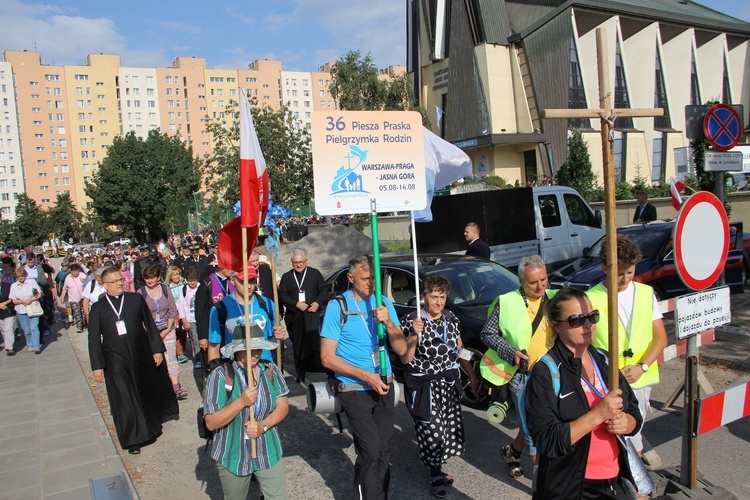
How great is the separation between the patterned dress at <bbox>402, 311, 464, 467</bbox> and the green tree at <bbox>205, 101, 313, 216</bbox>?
19.4m

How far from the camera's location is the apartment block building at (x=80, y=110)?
3829 inches

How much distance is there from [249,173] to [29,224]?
77.1m

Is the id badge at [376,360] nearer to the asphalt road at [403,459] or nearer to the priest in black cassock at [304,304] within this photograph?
the asphalt road at [403,459]

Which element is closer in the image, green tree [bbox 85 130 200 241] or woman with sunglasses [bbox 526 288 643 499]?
woman with sunglasses [bbox 526 288 643 499]

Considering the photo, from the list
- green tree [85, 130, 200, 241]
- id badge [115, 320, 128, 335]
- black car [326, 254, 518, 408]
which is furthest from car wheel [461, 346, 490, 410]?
green tree [85, 130, 200, 241]

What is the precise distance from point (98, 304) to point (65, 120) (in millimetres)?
109002

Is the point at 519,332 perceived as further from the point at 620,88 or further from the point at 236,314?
the point at 620,88

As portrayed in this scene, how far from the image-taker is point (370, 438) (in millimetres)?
4020

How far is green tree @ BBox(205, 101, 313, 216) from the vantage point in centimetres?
2338

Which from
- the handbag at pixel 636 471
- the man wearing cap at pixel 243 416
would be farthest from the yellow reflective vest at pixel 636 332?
the man wearing cap at pixel 243 416

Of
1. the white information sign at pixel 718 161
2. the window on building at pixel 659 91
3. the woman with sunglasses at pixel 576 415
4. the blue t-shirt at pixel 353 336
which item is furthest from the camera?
the window on building at pixel 659 91

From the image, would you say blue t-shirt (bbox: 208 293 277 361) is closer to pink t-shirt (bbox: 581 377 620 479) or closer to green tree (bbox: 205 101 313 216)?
pink t-shirt (bbox: 581 377 620 479)

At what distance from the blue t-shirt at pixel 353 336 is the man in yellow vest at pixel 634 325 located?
153 cm

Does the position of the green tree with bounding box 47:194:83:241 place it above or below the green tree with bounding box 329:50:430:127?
below
